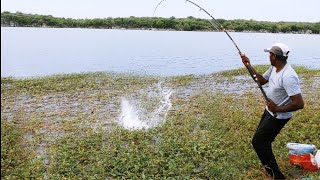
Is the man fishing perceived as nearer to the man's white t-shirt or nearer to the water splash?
the man's white t-shirt

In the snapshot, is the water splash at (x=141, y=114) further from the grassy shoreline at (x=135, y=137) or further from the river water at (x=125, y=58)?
the river water at (x=125, y=58)

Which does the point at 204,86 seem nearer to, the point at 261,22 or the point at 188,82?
the point at 188,82

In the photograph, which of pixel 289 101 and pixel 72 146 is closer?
pixel 289 101

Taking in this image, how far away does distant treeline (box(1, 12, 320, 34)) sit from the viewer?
11712cm

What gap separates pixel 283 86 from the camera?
647 cm

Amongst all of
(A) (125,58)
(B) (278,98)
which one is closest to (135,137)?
(B) (278,98)

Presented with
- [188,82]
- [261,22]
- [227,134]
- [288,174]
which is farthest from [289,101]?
[261,22]

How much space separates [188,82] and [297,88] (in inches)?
668

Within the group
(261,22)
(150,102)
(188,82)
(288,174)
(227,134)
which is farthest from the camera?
(261,22)

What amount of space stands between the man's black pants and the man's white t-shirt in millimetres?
145

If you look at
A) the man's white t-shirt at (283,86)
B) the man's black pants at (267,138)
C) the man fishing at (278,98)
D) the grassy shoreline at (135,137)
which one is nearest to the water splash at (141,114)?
the grassy shoreline at (135,137)

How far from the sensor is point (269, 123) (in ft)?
22.4

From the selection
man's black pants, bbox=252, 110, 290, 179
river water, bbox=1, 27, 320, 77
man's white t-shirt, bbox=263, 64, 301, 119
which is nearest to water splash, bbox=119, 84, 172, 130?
river water, bbox=1, 27, 320, 77

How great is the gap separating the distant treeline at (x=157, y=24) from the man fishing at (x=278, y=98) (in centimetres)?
10410
